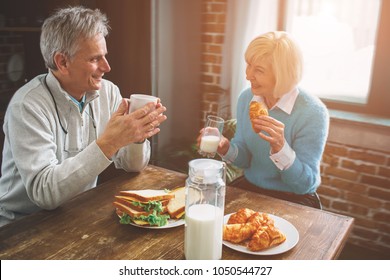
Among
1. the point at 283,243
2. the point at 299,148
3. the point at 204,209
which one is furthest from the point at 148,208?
the point at 299,148

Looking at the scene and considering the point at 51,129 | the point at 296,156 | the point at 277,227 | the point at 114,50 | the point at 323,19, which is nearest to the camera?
the point at 277,227

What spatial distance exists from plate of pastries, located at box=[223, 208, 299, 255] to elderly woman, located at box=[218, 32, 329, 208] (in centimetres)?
47

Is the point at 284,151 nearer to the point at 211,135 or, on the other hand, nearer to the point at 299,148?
the point at 299,148

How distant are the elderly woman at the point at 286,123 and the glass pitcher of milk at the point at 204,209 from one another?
62 cm

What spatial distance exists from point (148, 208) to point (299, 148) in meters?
0.74

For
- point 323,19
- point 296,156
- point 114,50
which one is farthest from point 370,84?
point 114,50

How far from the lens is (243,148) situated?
1845mm

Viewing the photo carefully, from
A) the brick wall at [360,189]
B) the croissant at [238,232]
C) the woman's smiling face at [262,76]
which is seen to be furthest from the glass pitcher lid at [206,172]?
the brick wall at [360,189]

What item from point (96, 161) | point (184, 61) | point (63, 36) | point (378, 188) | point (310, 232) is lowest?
point (378, 188)

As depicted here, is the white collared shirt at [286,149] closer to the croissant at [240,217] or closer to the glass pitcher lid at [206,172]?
the croissant at [240,217]

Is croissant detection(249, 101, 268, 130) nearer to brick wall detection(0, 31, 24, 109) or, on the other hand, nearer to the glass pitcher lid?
the glass pitcher lid

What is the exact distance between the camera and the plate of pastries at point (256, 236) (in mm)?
1031

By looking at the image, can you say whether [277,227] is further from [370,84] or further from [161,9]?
[161,9]

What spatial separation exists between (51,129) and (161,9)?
1.27 m
